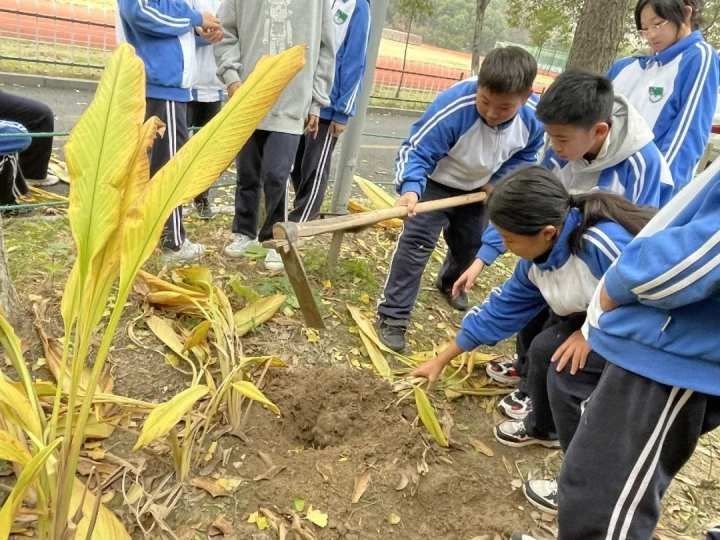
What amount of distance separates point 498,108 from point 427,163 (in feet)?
1.31

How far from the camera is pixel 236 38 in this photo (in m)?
3.00

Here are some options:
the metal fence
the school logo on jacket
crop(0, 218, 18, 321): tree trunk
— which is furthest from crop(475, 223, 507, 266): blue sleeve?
the metal fence

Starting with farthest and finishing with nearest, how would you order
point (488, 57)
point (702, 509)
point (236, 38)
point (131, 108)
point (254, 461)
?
point (236, 38), point (488, 57), point (702, 509), point (254, 461), point (131, 108)

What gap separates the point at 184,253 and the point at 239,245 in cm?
30

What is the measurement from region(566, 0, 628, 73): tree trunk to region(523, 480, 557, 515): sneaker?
3.29m

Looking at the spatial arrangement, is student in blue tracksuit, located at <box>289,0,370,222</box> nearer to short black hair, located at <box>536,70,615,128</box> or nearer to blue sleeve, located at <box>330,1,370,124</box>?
blue sleeve, located at <box>330,1,370,124</box>

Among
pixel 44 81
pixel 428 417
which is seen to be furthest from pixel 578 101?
pixel 44 81

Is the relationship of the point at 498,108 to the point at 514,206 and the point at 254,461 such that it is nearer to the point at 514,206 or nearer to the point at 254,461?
the point at 514,206

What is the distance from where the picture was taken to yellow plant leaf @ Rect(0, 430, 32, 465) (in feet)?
4.12

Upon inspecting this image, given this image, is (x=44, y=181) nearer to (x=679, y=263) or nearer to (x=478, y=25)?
(x=679, y=263)

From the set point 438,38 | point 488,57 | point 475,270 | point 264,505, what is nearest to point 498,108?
point 488,57

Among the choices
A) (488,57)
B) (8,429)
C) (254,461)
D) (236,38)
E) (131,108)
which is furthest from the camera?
(236,38)

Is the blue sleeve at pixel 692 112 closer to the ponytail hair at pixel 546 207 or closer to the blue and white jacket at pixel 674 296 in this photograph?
the ponytail hair at pixel 546 207

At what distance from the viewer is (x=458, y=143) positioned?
108 inches
